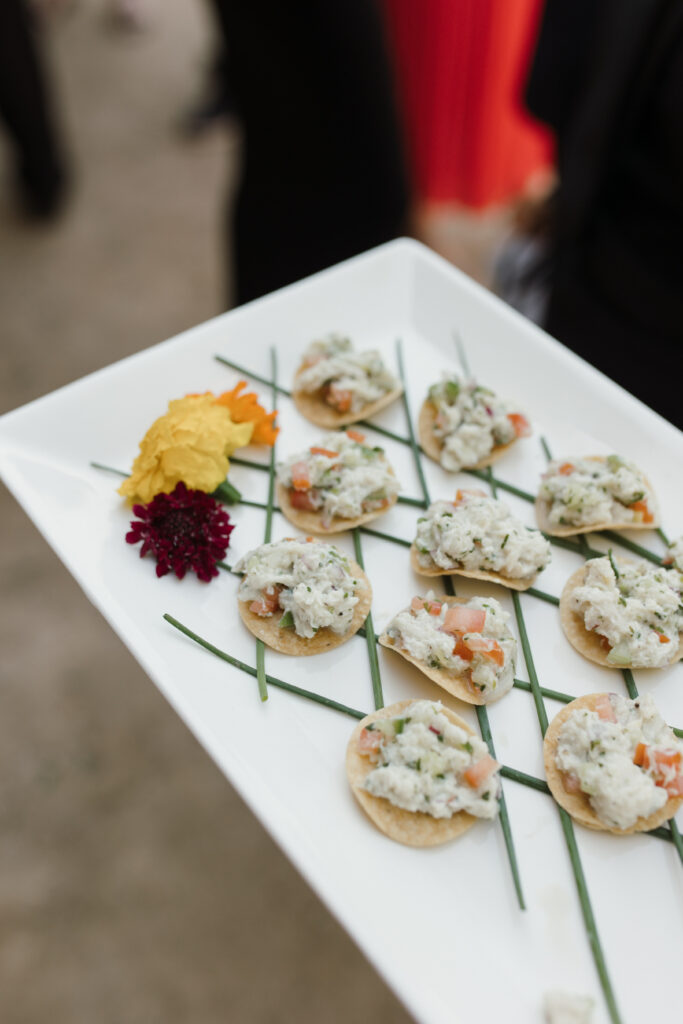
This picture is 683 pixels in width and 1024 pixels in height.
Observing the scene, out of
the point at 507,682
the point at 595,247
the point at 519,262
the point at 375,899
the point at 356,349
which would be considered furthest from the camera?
the point at 519,262

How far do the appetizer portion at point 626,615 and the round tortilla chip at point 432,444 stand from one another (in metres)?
0.33

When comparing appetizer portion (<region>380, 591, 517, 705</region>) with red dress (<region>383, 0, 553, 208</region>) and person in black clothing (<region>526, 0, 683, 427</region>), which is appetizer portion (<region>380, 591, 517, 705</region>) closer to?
person in black clothing (<region>526, 0, 683, 427</region>)

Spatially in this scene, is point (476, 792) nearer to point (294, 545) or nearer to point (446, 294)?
point (294, 545)

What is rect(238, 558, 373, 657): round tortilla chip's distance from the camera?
1.55 metres

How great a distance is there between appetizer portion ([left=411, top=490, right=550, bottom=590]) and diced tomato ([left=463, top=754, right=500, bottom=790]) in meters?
0.36

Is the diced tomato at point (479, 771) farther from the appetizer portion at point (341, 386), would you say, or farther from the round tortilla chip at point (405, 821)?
the appetizer portion at point (341, 386)

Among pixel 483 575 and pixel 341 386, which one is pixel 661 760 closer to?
pixel 483 575

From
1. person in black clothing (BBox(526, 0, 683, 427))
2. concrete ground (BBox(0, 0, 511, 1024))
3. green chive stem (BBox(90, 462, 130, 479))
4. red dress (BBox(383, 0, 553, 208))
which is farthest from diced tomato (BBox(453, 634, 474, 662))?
red dress (BBox(383, 0, 553, 208))

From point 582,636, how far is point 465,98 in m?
2.94

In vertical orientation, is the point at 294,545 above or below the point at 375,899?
above

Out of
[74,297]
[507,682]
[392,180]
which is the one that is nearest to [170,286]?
[74,297]

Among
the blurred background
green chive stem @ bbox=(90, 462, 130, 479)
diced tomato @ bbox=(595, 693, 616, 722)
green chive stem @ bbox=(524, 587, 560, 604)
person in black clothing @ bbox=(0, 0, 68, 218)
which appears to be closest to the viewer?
diced tomato @ bbox=(595, 693, 616, 722)

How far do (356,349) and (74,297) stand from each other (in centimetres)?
261

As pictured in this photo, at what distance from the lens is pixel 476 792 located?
54.0 inches
